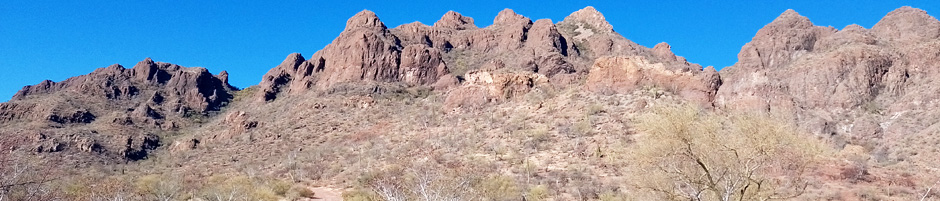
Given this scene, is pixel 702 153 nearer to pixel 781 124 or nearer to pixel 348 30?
pixel 781 124

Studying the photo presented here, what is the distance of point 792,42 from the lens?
58.0m

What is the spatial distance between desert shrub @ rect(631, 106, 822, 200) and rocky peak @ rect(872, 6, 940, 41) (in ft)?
157

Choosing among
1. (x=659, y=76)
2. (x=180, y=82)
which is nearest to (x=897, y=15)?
(x=659, y=76)

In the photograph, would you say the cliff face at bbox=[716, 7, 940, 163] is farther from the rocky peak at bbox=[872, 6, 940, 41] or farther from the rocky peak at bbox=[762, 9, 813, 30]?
the rocky peak at bbox=[762, 9, 813, 30]

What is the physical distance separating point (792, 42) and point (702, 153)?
5437 cm

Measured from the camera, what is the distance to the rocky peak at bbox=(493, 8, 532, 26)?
9130 centimetres

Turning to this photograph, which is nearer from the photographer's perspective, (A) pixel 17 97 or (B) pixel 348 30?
(A) pixel 17 97

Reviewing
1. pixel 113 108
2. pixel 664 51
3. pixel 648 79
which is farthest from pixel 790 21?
pixel 113 108

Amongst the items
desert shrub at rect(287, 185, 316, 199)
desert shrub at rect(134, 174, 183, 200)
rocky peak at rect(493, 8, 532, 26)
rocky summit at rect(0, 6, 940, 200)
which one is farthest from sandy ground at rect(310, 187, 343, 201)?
rocky peak at rect(493, 8, 532, 26)

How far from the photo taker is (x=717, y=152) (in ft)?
42.1

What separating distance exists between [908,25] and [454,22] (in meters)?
63.7

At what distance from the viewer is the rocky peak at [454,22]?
309 ft

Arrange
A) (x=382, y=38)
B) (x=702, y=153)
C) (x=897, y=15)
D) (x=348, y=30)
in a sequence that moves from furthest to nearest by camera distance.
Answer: (x=348, y=30), (x=382, y=38), (x=897, y=15), (x=702, y=153)

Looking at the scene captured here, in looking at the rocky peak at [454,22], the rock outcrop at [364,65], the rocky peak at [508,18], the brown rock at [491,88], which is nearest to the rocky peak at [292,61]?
the rock outcrop at [364,65]
